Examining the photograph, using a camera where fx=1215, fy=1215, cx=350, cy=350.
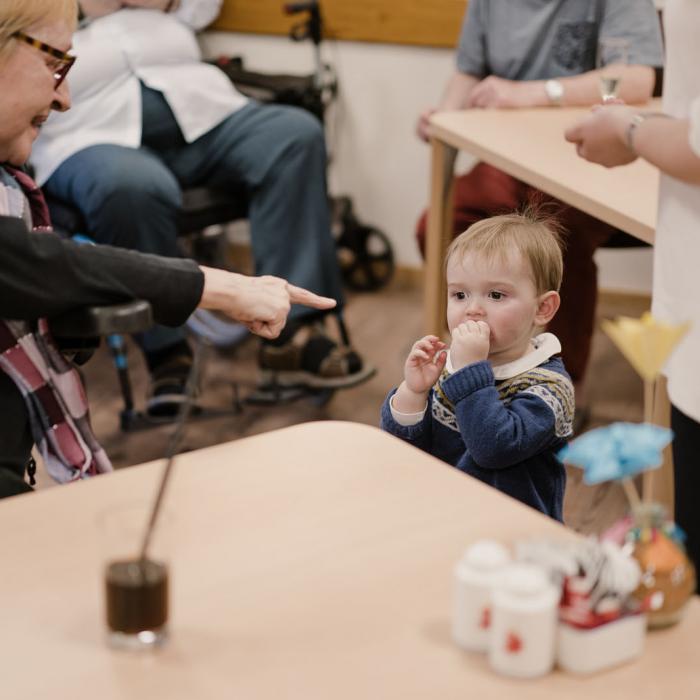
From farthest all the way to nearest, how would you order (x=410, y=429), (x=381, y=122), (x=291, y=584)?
(x=381, y=122), (x=410, y=429), (x=291, y=584)

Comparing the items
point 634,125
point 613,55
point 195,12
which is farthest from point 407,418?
point 195,12

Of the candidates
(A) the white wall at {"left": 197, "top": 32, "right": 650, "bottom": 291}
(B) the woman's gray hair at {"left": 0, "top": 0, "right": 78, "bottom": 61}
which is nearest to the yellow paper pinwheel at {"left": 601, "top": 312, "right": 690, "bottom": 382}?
(B) the woman's gray hair at {"left": 0, "top": 0, "right": 78, "bottom": 61}

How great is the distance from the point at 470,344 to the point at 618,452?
583 mm

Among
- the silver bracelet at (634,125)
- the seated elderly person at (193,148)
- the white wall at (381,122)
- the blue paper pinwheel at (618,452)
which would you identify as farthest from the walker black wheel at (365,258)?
the blue paper pinwheel at (618,452)

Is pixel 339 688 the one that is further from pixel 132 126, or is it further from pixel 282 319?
pixel 132 126

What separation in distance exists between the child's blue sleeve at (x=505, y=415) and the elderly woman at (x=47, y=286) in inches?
9.0

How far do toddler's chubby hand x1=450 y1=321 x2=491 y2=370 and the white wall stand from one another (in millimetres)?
2523

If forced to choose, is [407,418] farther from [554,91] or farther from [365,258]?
[365,258]

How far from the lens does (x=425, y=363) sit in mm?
1603

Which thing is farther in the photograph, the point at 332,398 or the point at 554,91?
the point at 332,398

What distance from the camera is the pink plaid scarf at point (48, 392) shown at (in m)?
1.60

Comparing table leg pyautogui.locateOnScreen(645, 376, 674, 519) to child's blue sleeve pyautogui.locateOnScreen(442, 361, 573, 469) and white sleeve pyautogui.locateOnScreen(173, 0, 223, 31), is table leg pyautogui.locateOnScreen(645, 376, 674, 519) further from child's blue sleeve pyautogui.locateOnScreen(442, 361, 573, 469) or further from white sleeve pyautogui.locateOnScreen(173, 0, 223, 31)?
white sleeve pyautogui.locateOnScreen(173, 0, 223, 31)

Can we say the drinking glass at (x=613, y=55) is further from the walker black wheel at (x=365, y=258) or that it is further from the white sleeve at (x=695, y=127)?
the white sleeve at (x=695, y=127)

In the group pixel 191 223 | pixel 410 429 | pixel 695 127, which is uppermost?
pixel 695 127
